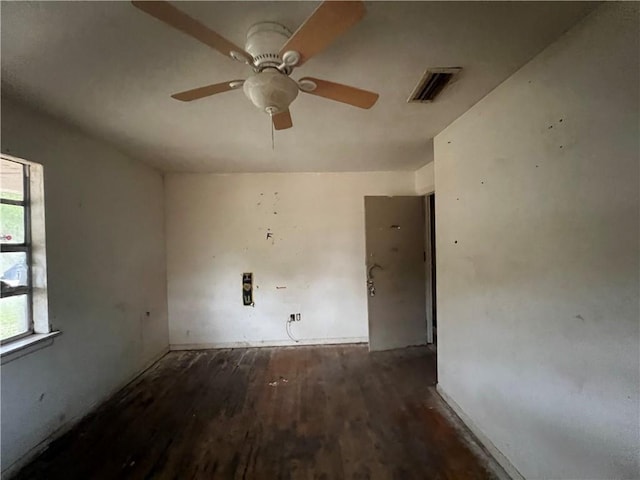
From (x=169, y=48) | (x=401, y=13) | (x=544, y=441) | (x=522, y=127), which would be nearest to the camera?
(x=401, y=13)

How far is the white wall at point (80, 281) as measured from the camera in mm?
1954

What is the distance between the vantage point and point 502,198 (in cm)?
184

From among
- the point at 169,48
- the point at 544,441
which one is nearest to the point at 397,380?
the point at 544,441

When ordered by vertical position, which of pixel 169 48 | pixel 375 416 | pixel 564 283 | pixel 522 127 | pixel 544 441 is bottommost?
pixel 375 416

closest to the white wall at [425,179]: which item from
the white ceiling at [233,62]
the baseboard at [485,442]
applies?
the white ceiling at [233,62]

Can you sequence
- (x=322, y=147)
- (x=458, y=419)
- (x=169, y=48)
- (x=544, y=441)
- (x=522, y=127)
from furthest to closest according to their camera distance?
(x=322, y=147), (x=458, y=419), (x=522, y=127), (x=544, y=441), (x=169, y=48)

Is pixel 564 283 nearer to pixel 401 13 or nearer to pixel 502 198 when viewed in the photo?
pixel 502 198

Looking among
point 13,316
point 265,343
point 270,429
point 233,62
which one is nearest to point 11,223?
point 13,316

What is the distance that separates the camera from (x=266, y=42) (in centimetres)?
126

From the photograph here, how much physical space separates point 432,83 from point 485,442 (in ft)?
7.50

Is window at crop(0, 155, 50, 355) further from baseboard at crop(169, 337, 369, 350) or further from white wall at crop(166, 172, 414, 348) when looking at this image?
baseboard at crop(169, 337, 369, 350)

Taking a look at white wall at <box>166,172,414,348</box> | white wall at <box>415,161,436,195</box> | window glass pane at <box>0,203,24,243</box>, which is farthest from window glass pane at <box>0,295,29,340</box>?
white wall at <box>415,161,436,195</box>

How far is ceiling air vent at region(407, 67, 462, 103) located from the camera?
65.4 inches

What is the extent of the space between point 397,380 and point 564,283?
2083 millimetres
